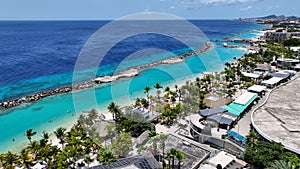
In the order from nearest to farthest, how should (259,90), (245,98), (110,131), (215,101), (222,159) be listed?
(222,159) → (110,131) → (245,98) → (215,101) → (259,90)

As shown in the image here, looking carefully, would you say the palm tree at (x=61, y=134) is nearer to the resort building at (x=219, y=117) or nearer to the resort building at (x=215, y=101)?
the resort building at (x=219, y=117)

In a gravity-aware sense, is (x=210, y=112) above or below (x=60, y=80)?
below

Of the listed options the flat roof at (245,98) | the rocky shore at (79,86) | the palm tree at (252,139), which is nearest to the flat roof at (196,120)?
the palm tree at (252,139)

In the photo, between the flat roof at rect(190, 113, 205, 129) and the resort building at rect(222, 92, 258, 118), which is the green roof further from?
the flat roof at rect(190, 113, 205, 129)

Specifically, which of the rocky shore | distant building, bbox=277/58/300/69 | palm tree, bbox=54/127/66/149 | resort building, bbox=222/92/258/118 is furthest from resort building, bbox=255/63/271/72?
palm tree, bbox=54/127/66/149

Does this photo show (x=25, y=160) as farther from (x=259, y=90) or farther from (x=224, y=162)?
(x=259, y=90)

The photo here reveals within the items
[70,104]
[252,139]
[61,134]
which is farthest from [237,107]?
[70,104]
